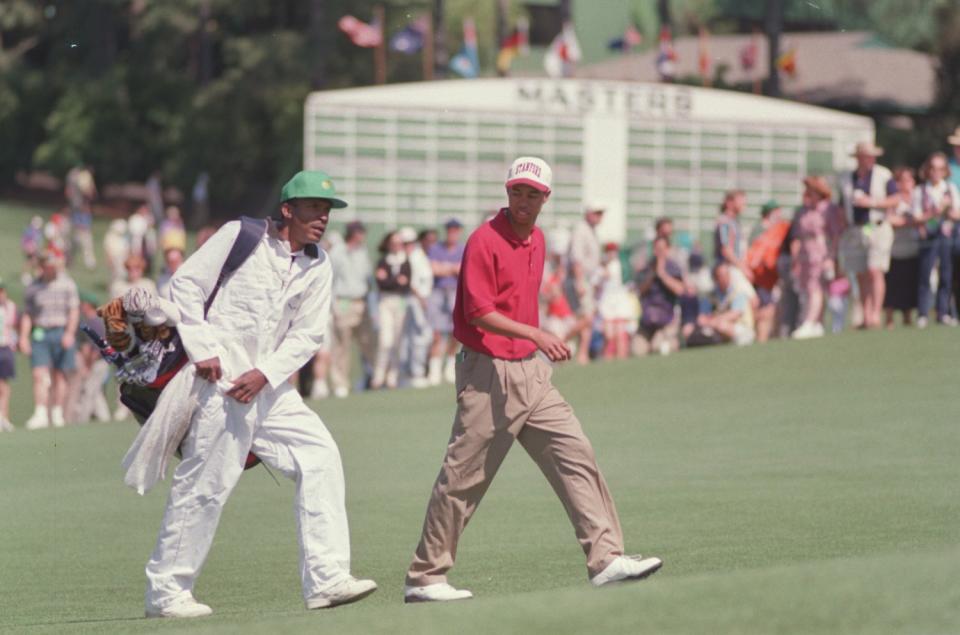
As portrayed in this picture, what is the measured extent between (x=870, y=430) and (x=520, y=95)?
2080 centimetres

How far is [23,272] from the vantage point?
4091 cm

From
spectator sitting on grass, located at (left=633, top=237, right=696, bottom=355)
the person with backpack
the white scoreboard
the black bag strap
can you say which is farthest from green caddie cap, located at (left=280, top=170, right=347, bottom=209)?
the white scoreboard

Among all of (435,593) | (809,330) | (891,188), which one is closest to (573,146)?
(809,330)

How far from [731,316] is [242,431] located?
45.3ft

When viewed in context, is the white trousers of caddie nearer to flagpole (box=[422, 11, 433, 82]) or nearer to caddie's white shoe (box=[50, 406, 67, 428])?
caddie's white shoe (box=[50, 406, 67, 428])

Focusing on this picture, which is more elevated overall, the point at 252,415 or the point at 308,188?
the point at 308,188

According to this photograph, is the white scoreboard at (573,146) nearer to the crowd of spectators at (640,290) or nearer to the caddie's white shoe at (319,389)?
the crowd of spectators at (640,290)

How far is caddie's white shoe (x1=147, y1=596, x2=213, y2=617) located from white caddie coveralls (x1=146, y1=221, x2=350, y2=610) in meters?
0.02

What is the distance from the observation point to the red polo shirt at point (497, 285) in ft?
27.8

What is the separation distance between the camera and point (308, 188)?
864 centimetres

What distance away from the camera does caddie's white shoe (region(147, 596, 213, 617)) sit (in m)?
8.55

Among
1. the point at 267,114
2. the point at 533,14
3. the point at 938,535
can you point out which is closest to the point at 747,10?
the point at 533,14

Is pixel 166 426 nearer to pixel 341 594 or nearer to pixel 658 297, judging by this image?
pixel 341 594

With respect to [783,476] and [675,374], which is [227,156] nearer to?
[675,374]
